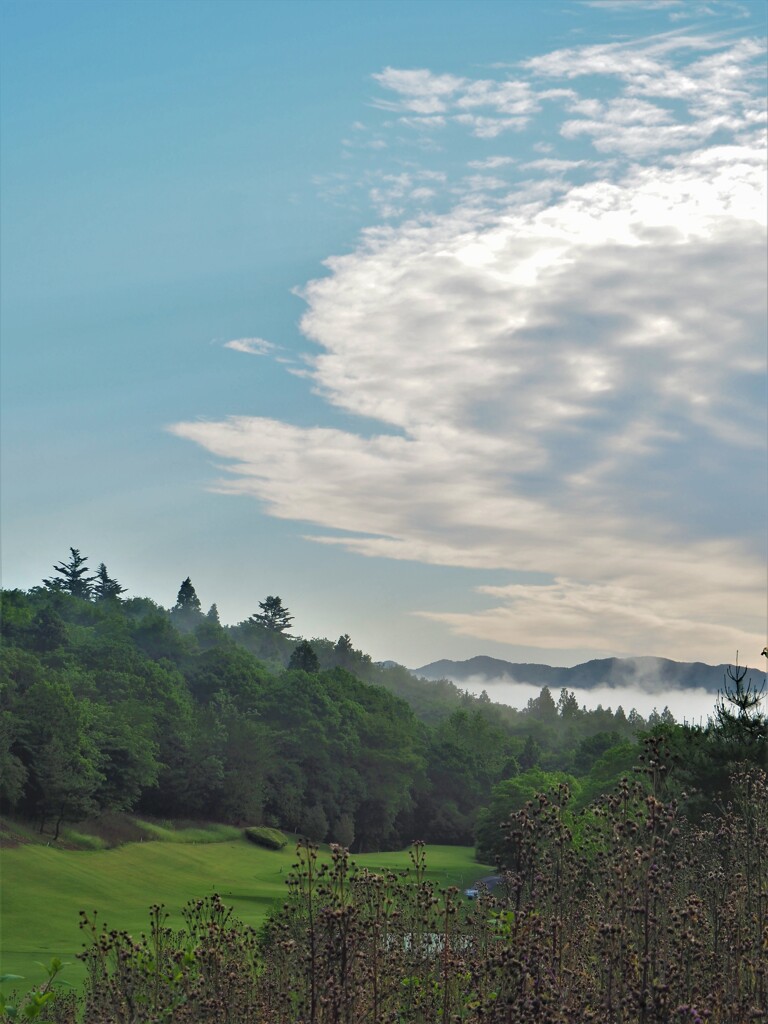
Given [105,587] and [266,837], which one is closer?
[266,837]

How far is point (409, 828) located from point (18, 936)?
6434cm

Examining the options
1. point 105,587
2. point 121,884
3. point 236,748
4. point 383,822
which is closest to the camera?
point 121,884

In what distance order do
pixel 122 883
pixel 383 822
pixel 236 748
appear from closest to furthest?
pixel 122 883
pixel 236 748
pixel 383 822

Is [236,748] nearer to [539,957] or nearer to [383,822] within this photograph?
[383,822]

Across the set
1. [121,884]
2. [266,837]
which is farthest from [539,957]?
[266,837]

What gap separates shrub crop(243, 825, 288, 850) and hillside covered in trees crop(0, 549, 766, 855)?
11.0ft

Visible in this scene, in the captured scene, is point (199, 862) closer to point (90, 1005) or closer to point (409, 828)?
point (409, 828)

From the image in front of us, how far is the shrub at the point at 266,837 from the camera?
78.2 m

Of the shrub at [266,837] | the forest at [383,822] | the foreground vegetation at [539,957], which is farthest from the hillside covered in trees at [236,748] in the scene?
the foreground vegetation at [539,957]

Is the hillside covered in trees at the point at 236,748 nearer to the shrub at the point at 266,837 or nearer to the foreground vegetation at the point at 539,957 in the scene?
the shrub at the point at 266,837

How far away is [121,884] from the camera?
5566 cm

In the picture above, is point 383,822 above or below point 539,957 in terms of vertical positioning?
below

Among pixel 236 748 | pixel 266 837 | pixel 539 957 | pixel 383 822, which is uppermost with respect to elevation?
pixel 539 957

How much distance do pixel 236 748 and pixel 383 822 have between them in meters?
17.9
